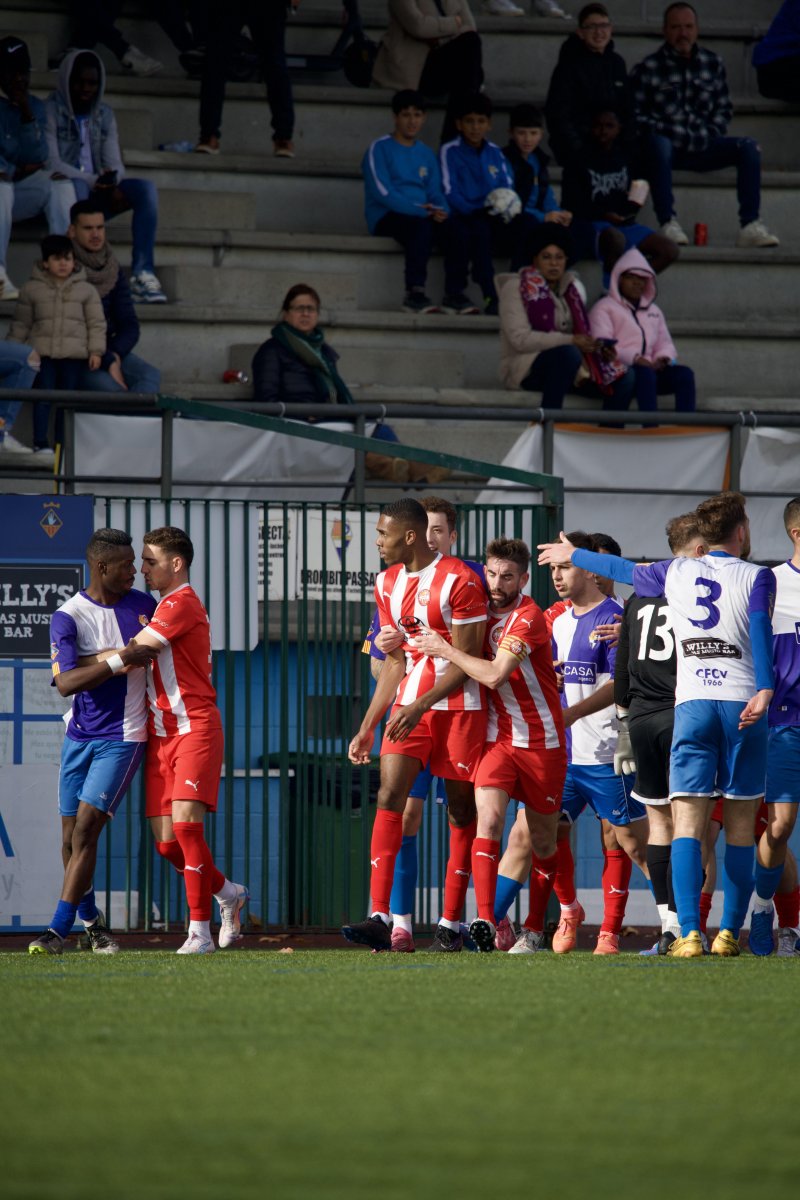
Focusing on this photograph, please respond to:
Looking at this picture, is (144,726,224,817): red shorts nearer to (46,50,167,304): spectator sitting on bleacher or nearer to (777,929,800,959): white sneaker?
(777,929,800,959): white sneaker

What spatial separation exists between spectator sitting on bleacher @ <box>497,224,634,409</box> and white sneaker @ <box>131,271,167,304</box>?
3036mm

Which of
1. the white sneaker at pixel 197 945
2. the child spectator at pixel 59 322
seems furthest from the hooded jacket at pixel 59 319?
the white sneaker at pixel 197 945

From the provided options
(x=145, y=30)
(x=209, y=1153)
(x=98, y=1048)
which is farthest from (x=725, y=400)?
(x=209, y=1153)

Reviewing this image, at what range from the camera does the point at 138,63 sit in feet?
57.9

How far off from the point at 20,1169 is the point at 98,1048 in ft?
4.44

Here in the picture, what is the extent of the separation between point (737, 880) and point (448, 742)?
1642 millimetres

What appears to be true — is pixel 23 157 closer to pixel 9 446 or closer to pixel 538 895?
pixel 9 446

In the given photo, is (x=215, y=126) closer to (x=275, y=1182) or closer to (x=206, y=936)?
Result: (x=206, y=936)

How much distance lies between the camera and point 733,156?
1748cm

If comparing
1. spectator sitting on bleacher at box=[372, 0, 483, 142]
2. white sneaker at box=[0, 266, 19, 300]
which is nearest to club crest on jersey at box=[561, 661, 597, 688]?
white sneaker at box=[0, 266, 19, 300]

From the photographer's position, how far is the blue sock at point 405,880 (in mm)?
8734

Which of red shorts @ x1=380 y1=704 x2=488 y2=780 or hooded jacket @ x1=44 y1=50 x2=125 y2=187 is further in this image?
hooded jacket @ x1=44 y1=50 x2=125 y2=187

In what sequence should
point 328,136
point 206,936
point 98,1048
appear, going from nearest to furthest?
point 98,1048, point 206,936, point 328,136

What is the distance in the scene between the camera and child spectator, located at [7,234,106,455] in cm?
1320
